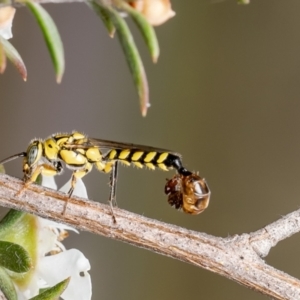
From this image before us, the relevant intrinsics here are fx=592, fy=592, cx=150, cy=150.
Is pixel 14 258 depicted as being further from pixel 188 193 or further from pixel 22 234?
pixel 188 193

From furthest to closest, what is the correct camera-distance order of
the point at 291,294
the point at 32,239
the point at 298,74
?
the point at 298,74 → the point at 32,239 → the point at 291,294

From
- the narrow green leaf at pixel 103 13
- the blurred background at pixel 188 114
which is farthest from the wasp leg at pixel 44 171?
the blurred background at pixel 188 114

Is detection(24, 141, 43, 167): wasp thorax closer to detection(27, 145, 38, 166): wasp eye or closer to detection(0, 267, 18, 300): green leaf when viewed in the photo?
detection(27, 145, 38, 166): wasp eye

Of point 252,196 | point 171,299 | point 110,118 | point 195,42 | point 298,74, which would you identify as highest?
point 195,42

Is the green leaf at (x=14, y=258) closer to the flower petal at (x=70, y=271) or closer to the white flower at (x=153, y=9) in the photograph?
the flower petal at (x=70, y=271)

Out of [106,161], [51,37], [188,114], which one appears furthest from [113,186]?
[188,114]

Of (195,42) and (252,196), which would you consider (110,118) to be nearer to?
(195,42)

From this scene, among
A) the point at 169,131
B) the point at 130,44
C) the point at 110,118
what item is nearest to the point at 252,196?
the point at 169,131

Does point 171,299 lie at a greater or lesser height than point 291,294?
greater
